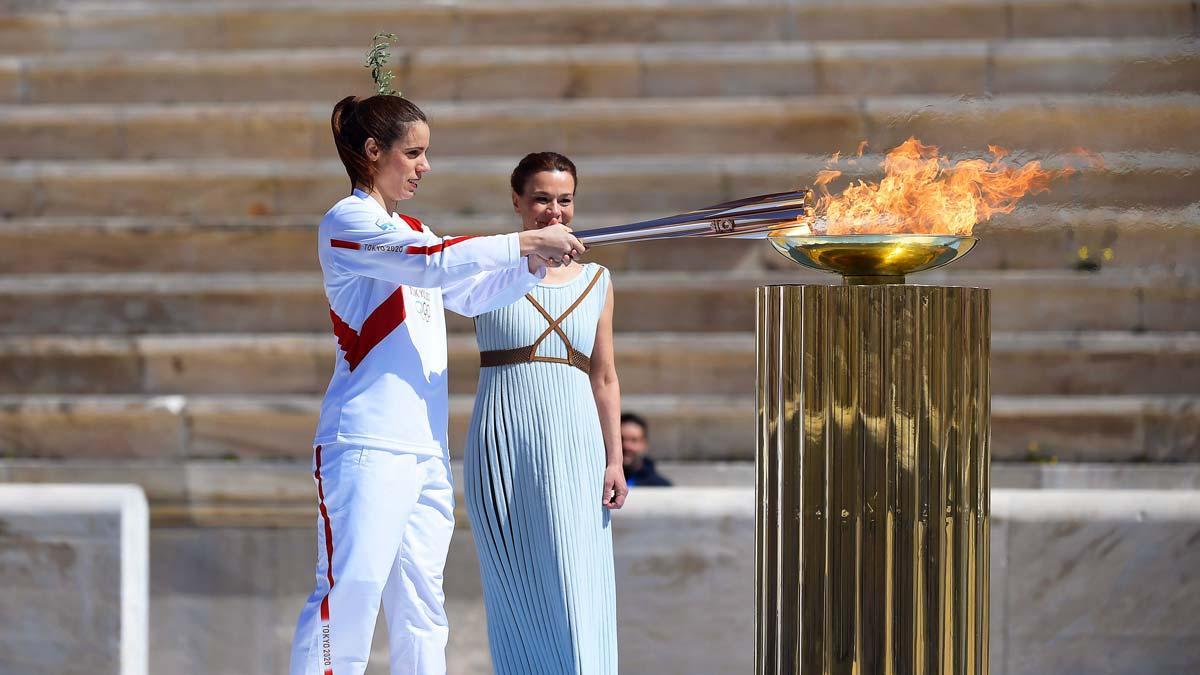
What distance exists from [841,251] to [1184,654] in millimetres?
2566

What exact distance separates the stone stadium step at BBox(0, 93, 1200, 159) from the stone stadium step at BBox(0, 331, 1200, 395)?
1.02 m

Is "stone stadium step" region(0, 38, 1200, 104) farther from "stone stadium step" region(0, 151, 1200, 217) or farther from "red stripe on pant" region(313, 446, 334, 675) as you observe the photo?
"red stripe on pant" region(313, 446, 334, 675)

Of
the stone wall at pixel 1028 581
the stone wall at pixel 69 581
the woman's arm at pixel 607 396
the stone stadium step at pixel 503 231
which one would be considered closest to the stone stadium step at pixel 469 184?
the stone stadium step at pixel 503 231

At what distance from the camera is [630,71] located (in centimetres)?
856

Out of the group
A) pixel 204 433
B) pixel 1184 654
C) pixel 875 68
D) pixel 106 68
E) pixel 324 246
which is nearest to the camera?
pixel 324 246

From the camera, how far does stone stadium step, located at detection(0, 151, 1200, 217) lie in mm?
7520

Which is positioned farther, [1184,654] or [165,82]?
[165,82]

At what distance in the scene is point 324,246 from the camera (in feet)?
13.1

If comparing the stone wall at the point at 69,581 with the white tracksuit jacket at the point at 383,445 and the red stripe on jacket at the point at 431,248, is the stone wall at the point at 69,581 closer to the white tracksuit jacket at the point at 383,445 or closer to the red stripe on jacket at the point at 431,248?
the white tracksuit jacket at the point at 383,445

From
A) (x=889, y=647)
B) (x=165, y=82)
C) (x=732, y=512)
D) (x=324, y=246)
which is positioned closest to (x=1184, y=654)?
(x=732, y=512)

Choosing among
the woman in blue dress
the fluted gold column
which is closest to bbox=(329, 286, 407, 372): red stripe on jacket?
the woman in blue dress

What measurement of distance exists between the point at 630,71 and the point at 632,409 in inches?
84.6

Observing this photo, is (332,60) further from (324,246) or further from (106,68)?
(324,246)

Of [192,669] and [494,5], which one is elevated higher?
[494,5]
